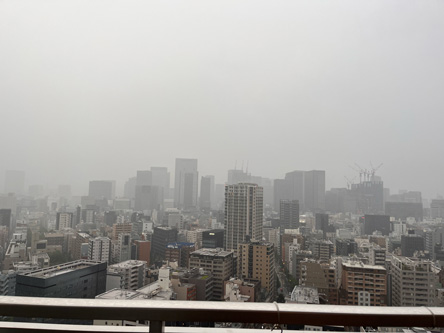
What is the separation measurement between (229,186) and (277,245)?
3281mm

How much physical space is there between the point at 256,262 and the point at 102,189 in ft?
12.5

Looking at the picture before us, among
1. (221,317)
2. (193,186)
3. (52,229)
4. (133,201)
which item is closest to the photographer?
(221,317)

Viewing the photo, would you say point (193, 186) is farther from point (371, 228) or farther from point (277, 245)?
point (371, 228)

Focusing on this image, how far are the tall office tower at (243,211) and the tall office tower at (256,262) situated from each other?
1.90 meters

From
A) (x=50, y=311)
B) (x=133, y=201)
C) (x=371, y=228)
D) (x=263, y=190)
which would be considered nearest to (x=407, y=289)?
(x=50, y=311)

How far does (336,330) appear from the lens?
1.73 feet

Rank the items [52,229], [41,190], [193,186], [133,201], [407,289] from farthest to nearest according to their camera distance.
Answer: [193,186] → [133,201] → [52,229] → [41,190] → [407,289]

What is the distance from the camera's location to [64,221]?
225 inches

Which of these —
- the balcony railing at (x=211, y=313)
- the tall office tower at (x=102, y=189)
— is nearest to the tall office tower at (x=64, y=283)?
the balcony railing at (x=211, y=313)

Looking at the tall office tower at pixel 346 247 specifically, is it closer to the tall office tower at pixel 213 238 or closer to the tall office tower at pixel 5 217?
the tall office tower at pixel 213 238

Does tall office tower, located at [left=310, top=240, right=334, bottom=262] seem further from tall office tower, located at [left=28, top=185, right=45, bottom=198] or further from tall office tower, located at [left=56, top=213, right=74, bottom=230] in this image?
tall office tower, located at [left=56, top=213, right=74, bottom=230]

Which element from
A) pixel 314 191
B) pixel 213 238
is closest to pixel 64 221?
pixel 213 238

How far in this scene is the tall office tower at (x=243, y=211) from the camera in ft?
28.8

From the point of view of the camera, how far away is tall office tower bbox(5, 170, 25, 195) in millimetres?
3340
